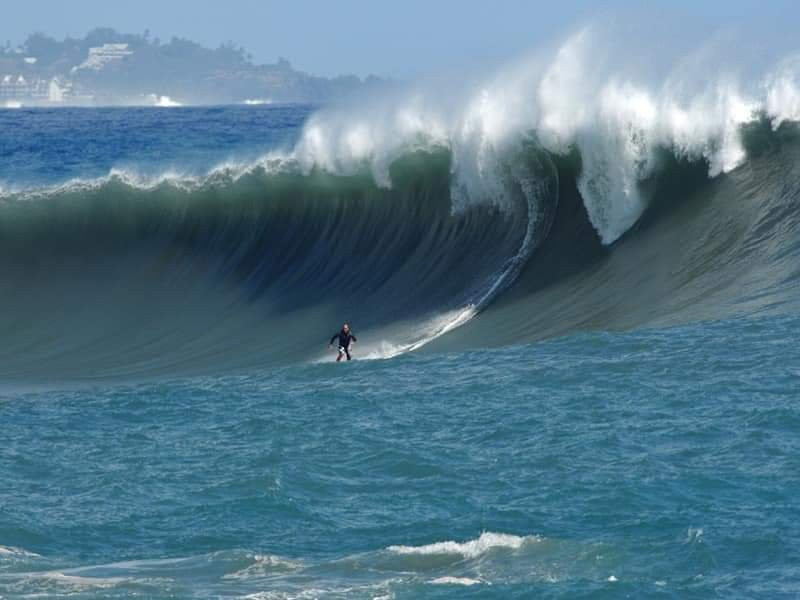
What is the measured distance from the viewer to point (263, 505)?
37.1 ft

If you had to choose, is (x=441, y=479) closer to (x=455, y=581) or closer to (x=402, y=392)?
(x=455, y=581)

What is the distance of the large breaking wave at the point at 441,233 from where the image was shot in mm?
19125

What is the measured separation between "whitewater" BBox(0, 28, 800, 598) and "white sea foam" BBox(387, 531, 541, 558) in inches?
1.5

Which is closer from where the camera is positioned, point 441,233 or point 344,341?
point 344,341

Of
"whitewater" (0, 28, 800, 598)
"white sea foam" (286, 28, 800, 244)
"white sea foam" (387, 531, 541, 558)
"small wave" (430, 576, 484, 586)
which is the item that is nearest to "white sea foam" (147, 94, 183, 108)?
"whitewater" (0, 28, 800, 598)

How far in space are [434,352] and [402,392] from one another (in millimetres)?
2963

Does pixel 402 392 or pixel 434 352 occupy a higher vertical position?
pixel 434 352

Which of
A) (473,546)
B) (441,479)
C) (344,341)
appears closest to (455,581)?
(473,546)

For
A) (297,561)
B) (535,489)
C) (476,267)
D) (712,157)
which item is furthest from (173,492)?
(712,157)

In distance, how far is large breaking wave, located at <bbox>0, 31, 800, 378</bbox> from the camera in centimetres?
1912

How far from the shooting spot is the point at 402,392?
14.6 meters

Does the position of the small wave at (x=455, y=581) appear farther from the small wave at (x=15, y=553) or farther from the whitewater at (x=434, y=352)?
the small wave at (x=15, y=553)

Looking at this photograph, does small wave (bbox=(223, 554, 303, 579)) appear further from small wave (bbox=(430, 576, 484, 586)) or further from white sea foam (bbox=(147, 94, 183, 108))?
white sea foam (bbox=(147, 94, 183, 108))

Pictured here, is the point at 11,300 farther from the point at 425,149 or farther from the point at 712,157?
the point at 712,157
